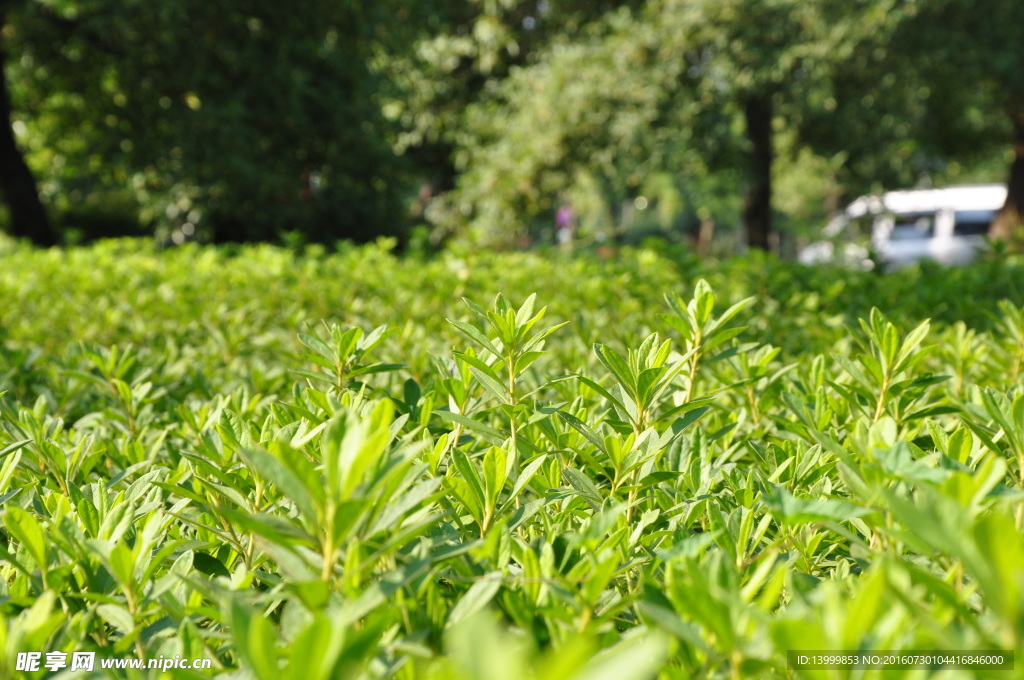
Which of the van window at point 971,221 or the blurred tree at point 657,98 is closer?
the blurred tree at point 657,98

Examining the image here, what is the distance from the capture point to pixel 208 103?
1212cm

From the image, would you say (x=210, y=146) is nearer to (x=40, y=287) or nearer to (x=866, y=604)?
(x=40, y=287)

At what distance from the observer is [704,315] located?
1.63 metres

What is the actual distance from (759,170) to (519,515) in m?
13.8

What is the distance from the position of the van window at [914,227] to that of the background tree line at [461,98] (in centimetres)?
815

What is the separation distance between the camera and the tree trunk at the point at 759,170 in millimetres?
13562

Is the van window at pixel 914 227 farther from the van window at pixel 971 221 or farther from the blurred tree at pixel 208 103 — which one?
the blurred tree at pixel 208 103

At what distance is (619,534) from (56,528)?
28.2 inches

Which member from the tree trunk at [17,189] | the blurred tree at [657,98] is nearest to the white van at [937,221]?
the blurred tree at [657,98]

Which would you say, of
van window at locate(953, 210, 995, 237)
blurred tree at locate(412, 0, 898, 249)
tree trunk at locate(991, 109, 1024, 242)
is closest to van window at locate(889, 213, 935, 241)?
van window at locate(953, 210, 995, 237)

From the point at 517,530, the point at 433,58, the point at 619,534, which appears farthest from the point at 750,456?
the point at 433,58

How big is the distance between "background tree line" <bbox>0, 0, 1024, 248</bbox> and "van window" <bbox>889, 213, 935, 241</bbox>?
8.15 meters

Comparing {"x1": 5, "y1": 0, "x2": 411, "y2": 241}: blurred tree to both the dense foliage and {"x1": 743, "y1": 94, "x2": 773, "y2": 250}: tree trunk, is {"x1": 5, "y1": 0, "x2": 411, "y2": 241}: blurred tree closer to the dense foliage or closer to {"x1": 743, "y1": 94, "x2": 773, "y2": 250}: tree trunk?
{"x1": 743, "y1": 94, "x2": 773, "y2": 250}: tree trunk

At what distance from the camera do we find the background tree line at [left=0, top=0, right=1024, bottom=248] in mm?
11375
